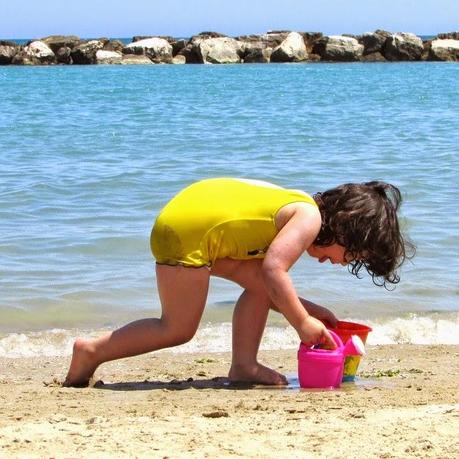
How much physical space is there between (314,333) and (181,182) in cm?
599

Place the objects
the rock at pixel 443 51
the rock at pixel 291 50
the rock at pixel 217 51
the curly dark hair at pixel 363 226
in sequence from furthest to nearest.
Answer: the rock at pixel 443 51, the rock at pixel 217 51, the rock at pixel 291 50, the curly dark hair at pixel 363 226

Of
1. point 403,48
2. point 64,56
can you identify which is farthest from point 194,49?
point 403,48

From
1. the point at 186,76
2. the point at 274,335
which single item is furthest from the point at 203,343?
the point at 186,76

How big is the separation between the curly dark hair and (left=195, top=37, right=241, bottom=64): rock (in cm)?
4065

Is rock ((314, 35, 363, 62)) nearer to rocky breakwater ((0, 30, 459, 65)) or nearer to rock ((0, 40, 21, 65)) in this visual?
rocky breakwater ((0, 30, 459, 65))

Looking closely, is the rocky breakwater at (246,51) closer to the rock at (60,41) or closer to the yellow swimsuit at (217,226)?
the rock at (60,41)

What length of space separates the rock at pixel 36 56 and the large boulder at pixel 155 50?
356 cm

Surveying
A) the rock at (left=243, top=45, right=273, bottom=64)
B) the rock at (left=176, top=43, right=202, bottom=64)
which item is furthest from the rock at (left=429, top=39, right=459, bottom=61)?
the rock at (left=176, top=43, right=202, bottom=64)

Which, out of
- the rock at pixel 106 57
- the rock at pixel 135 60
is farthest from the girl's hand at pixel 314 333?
the rock at pixel 106 57

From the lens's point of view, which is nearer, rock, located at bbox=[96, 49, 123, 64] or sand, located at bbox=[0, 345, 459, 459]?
sand, located at bbox=[0, 345, 459, 459]

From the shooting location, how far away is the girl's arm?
3451 mm

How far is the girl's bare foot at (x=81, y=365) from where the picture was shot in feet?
12.3

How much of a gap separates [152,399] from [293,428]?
28.3 inches

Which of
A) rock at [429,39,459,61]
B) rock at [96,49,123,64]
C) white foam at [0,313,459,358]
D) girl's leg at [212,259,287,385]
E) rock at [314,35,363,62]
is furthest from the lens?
rock at [429,39,459,61]
